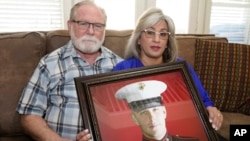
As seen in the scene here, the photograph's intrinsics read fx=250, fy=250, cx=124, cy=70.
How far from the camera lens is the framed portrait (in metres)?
0.83

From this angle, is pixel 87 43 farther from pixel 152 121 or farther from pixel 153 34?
pixel 152 121

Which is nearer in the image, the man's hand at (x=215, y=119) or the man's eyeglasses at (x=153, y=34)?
the man's hand at (x=215, y=119)

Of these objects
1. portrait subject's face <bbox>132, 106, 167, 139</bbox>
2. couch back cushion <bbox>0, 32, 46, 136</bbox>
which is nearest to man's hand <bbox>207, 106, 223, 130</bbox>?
portrait subject's face <bbox>132, 106, 167, 139</bbox>

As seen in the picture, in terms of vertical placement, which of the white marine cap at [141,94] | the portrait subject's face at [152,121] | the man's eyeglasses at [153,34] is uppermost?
the man's eyeglasses at [153,34]

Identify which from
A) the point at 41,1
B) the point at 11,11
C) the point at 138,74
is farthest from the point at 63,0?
the point at 138,74

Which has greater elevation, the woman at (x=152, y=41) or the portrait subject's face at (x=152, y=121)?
the woman at (x=152, y=41)

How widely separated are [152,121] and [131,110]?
0.08 meters

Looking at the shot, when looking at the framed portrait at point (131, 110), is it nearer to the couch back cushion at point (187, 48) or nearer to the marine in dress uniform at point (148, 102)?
the marine in dress uniform at point (148, 102)

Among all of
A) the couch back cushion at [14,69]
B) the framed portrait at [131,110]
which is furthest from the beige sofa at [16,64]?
the framed portrait at [131,110]

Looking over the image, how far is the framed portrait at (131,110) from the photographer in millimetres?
830

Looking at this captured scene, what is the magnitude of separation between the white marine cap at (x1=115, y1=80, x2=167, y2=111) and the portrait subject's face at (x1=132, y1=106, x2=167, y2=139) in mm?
21

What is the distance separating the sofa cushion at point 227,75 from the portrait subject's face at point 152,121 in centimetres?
89

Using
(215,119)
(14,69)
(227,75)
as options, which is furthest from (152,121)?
(227,75)

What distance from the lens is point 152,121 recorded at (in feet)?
2.79
